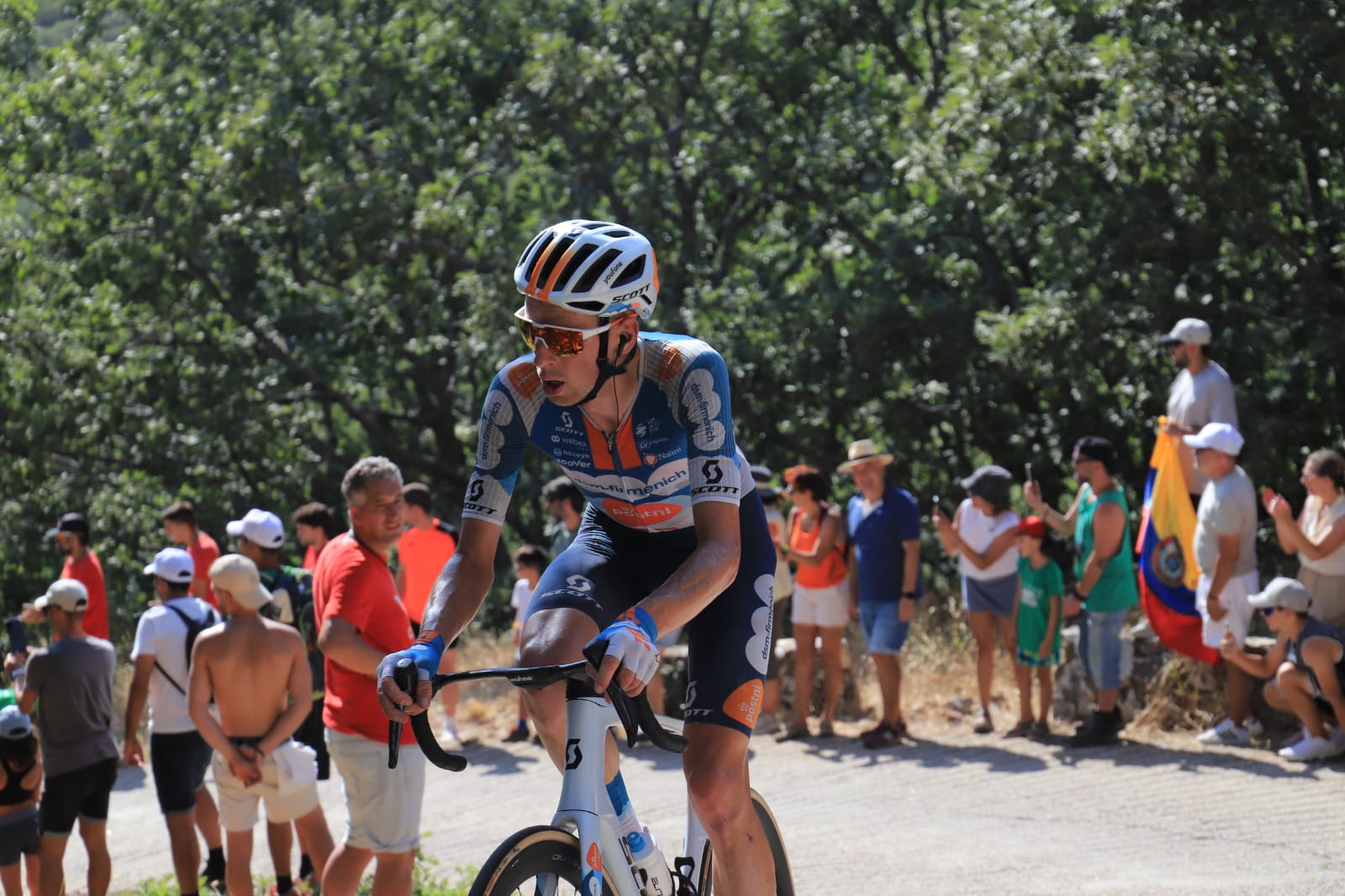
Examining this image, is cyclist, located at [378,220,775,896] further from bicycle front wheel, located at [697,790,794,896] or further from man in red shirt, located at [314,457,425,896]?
man in red shirt, located at [314,457,425,896]

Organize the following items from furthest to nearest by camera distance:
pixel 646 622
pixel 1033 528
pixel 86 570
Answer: pixel 86 570 < pixel 1033 528 < pixel 646 622

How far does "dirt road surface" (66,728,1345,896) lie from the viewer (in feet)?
25.1

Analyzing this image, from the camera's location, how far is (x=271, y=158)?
61.6 feet

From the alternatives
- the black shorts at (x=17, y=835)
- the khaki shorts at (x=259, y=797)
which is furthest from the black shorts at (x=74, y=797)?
the khaki shorts at (x=259, y=797)

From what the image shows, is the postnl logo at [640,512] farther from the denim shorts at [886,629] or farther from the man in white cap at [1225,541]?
the denim shorts at [886,629]

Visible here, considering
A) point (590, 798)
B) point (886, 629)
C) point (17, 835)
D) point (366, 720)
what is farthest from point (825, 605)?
point (590, 798)

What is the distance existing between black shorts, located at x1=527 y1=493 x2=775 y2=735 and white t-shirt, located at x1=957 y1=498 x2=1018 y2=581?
6790 millimetres

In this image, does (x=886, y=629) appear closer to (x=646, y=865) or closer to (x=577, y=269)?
(x=646, y=865)

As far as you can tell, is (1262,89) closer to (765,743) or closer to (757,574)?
(765,743)

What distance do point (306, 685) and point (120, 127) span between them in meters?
13.7

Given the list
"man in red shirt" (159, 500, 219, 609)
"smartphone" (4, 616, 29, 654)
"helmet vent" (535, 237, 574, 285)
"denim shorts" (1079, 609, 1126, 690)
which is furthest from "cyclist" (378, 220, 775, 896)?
"man in red shirt" (159, 500, 219, 609)

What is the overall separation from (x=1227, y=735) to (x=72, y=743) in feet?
24.0

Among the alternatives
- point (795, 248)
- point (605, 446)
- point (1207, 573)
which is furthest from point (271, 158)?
point (605, 446)

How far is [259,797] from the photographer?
7496mm
